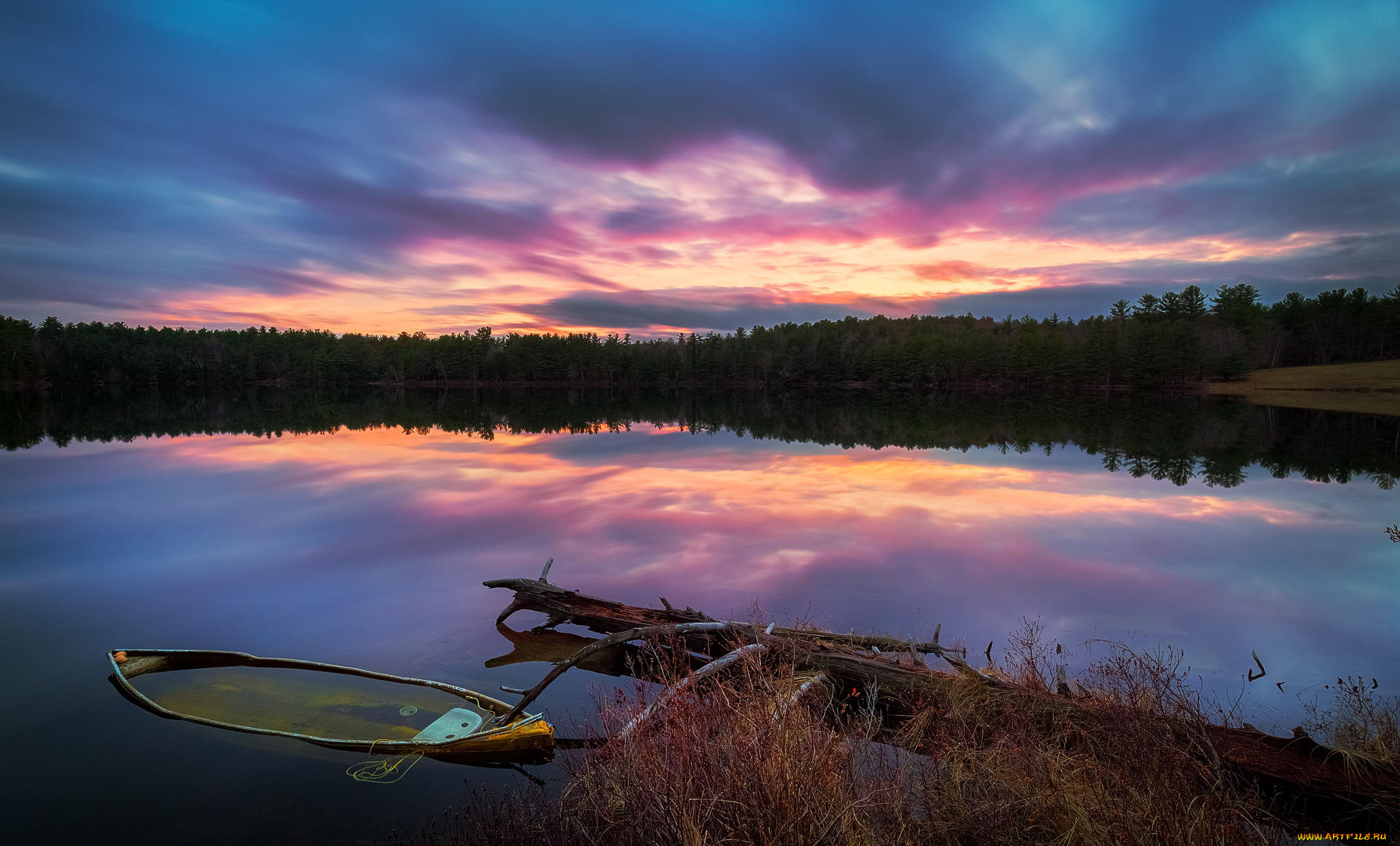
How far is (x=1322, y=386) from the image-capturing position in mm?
105375

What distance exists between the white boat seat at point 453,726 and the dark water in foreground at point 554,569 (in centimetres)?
40

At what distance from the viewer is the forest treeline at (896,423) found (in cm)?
3312

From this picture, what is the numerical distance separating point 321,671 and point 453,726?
300cm

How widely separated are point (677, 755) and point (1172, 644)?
31.6 ft

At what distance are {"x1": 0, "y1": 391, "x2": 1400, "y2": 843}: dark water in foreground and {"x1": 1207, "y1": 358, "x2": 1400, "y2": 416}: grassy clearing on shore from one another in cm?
5818

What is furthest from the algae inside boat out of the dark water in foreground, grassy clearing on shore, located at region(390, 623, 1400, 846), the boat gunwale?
grassy clearing on shore, located at region(390, 623, 1400, 846)

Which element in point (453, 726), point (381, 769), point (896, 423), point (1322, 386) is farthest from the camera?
point (1322, 386)

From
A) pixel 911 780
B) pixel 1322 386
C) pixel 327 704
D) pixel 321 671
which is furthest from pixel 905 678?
pixel 1322 386

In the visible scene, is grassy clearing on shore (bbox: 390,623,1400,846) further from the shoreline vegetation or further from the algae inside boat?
the algae inside boat

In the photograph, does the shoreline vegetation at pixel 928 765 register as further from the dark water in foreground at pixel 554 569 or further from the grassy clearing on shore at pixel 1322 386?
the grassy clearing on shore at pixel 1322 386

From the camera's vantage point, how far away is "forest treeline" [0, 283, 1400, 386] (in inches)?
4619

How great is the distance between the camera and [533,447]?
4094 cm

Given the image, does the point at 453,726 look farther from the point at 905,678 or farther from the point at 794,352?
the point at 794,352

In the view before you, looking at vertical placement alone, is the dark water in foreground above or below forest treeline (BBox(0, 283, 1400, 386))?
below
